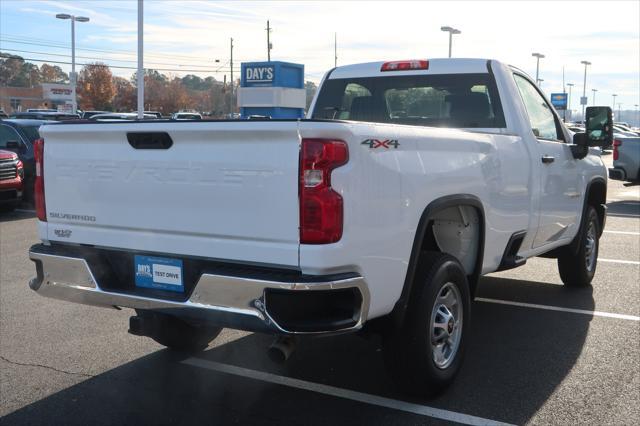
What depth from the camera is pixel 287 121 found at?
11.0 ft

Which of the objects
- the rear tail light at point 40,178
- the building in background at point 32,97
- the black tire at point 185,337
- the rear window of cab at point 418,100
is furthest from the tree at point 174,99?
the rear tail light at point 40,178

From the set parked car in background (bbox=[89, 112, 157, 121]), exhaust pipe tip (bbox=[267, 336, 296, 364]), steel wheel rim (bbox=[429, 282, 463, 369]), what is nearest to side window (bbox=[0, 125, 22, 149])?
parked car in background (bbox=[89, 112, 157, 121])

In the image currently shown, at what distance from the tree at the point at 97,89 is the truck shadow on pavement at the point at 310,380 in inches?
3438

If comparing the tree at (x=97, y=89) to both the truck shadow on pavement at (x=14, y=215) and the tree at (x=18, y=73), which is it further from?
the truck shadow on pavement at (x=14, y=215)

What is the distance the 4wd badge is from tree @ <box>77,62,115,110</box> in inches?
3494

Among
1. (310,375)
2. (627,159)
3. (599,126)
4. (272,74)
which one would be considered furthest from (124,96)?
(310,375)

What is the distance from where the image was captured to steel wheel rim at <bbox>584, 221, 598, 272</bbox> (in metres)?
7.32

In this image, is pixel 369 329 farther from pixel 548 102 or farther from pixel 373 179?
pixel 548 102

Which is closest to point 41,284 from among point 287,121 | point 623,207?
point 287,121

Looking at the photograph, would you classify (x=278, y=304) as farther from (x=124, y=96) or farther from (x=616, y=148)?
(x=124, y=96)

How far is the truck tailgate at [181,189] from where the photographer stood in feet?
11.1

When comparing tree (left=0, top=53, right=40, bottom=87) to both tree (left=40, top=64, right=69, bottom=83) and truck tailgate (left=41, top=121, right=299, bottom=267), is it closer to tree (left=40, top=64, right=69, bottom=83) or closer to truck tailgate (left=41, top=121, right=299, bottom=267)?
tree (left=40, top=64, right=69, bottom=83)

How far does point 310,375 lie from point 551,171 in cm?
270

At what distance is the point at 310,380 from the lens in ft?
15.5
